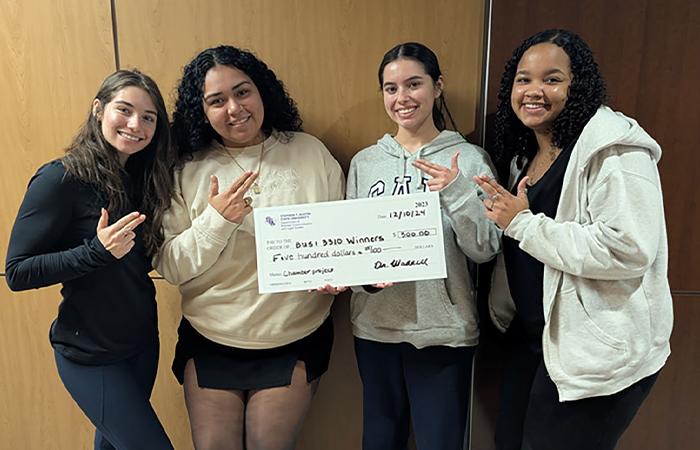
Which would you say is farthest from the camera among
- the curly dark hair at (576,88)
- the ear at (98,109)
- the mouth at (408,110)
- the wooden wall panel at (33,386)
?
the wooden wall panel at (33,386)

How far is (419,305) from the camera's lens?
5.01 ft

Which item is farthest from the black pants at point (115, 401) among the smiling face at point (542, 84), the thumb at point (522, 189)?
the smiling face at point (542, 84)

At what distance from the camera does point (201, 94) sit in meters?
1.55

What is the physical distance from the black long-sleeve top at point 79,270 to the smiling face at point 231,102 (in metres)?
0.33

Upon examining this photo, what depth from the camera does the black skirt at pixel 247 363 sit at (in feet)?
5.23

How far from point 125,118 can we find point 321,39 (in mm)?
755

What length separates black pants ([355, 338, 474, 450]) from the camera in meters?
1.55

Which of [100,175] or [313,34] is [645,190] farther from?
[100,175]

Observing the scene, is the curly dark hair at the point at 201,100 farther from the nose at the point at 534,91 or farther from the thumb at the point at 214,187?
the nose at the point at 534,91

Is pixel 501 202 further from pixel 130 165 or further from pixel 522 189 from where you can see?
pixel 130 165

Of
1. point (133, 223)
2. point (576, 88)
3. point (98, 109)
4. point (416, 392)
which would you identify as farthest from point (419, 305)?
point (98, 109)

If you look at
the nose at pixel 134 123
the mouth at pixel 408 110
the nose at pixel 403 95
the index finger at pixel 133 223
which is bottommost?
the index finger at pixel 133 223

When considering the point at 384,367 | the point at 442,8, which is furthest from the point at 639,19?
the point at 384,367

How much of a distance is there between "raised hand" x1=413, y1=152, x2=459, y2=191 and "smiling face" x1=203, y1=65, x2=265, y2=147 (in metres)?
0.55
